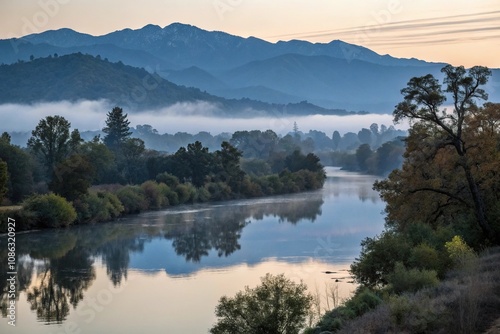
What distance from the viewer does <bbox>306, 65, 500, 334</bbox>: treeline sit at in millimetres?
13828

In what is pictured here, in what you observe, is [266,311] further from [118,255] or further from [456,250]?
[118,255]

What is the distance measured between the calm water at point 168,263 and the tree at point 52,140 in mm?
10218

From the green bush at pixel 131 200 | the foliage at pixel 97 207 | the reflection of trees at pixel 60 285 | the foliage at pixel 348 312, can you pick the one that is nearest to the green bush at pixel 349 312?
the foliage at pixel 348 312

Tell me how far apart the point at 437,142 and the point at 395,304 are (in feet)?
42.7

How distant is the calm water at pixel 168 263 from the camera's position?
23.9 meters

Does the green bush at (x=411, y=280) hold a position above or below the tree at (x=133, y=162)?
below

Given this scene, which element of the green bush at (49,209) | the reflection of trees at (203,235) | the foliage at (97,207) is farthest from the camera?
the foliage at (97,207)

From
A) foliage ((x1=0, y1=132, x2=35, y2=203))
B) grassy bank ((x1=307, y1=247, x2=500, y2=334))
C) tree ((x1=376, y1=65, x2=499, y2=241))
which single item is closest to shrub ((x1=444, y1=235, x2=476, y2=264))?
grassy bank ((x1=307, y1=247, x2=500, y2=334))

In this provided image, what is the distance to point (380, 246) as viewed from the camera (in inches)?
870

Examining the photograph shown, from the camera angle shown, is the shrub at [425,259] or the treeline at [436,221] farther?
the shrub at [425,259]

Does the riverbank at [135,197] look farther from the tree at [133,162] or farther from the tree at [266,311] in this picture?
the tree at [266,311]

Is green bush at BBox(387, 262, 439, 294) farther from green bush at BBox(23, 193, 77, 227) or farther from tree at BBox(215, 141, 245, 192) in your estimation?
tree at BBox(215, 141, 245, 192)

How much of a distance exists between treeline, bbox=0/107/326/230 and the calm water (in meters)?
2.23

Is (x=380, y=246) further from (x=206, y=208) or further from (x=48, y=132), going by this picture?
(x=48, y=132)
